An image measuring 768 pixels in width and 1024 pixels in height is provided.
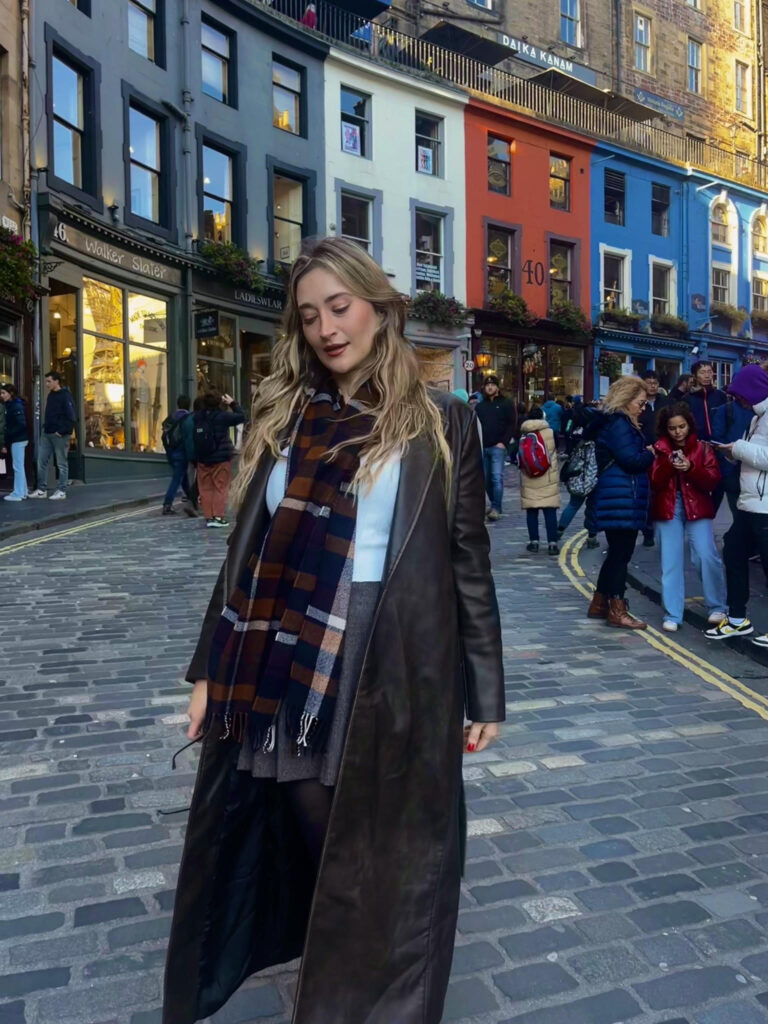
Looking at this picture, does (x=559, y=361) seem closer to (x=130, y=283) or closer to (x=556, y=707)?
(x=130, y=283)

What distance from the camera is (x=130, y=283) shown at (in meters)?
18.9

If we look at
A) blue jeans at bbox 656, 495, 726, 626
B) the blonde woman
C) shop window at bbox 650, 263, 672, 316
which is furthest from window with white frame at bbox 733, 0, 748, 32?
the blonde woman

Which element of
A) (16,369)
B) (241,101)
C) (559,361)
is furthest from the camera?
(559,361)

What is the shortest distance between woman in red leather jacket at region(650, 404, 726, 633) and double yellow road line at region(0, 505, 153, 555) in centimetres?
677

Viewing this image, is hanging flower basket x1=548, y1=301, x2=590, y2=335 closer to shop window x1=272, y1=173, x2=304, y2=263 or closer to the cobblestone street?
shop window x1=272, y1=173, x2=304, y2=263

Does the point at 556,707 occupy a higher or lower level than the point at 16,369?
lower

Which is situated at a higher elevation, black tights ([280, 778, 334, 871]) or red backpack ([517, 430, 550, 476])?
red backpack ([517, 430, 550, 476])

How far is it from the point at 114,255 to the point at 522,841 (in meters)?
17.2

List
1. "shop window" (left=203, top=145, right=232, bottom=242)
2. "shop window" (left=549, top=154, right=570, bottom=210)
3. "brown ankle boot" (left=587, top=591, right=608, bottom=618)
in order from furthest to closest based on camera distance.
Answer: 1. "shop window" (left=549, top=154, right=570, bottom=210)
2. "shop window" (left=203, top=145, right=232, bottom=242)
3. "brown ankle boot" (left=587, top=591, right=608, bottom=618)

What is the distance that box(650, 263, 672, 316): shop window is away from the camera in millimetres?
30875

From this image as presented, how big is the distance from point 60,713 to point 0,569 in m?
4.65

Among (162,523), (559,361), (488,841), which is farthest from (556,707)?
(559,361)

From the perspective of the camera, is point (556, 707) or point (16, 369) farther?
point (16, 369)

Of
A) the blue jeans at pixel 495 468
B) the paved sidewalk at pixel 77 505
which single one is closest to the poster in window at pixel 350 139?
the paved sidewalk at pixel 77 505
